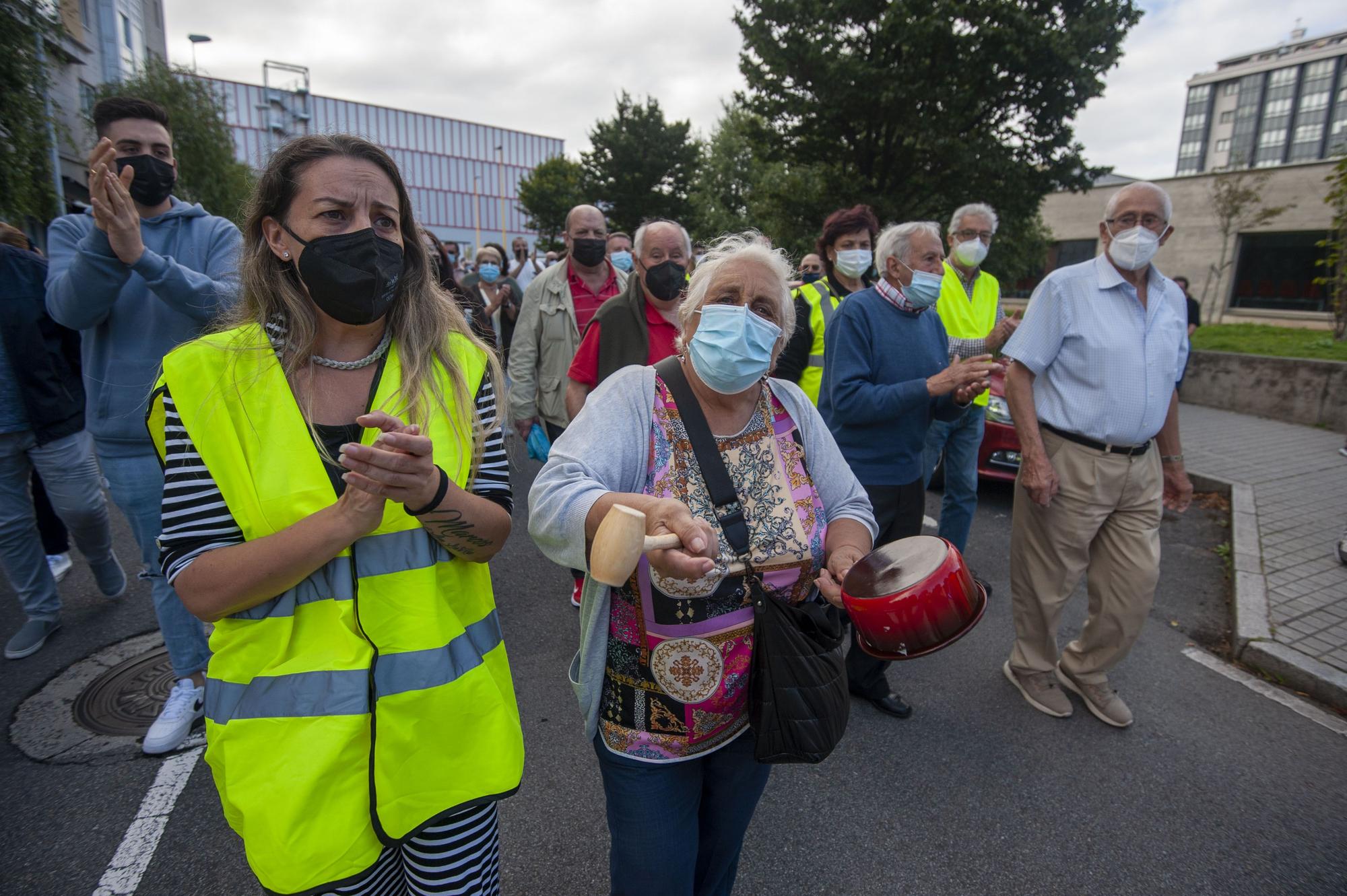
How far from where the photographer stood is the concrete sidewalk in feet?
12.7

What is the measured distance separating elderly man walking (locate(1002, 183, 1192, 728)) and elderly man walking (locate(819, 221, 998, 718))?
0.56m

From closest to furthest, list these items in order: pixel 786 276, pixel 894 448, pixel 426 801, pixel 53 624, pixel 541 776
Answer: pixel 426 801, pixel 786 276, pixel 541 776, pixel 894 448, pixel 53 624

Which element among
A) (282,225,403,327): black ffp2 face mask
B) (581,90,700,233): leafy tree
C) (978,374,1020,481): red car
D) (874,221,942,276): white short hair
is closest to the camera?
(282,225,403,327): black ffp2 face mask

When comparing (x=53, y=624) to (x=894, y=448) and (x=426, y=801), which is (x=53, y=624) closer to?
(x=426, y=801)

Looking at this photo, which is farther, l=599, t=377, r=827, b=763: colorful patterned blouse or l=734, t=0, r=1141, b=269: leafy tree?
l=734, t=0, r=1141, b=269: leafy tree

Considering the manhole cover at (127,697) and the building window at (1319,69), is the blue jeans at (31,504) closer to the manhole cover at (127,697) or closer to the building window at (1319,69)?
the manhole cover at (127,697)

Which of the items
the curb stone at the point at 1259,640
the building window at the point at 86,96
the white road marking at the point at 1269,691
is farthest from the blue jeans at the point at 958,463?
the building window at the point at 86,96

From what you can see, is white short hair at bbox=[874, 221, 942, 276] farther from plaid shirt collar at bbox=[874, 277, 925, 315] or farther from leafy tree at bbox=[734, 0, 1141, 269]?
leafy tree at bbox=[734, 0, 1141, 269]

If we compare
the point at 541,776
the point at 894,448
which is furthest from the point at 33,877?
the point at 894,448

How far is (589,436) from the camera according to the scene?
157 centimetres

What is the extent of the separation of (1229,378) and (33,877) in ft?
49.2

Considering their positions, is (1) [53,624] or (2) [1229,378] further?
(2) [1229,378]

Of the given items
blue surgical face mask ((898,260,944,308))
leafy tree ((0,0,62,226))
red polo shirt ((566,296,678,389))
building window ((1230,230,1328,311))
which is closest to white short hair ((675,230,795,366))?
blue surgical face mask ((898,260,944,308))

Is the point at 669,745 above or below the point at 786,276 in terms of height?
below
